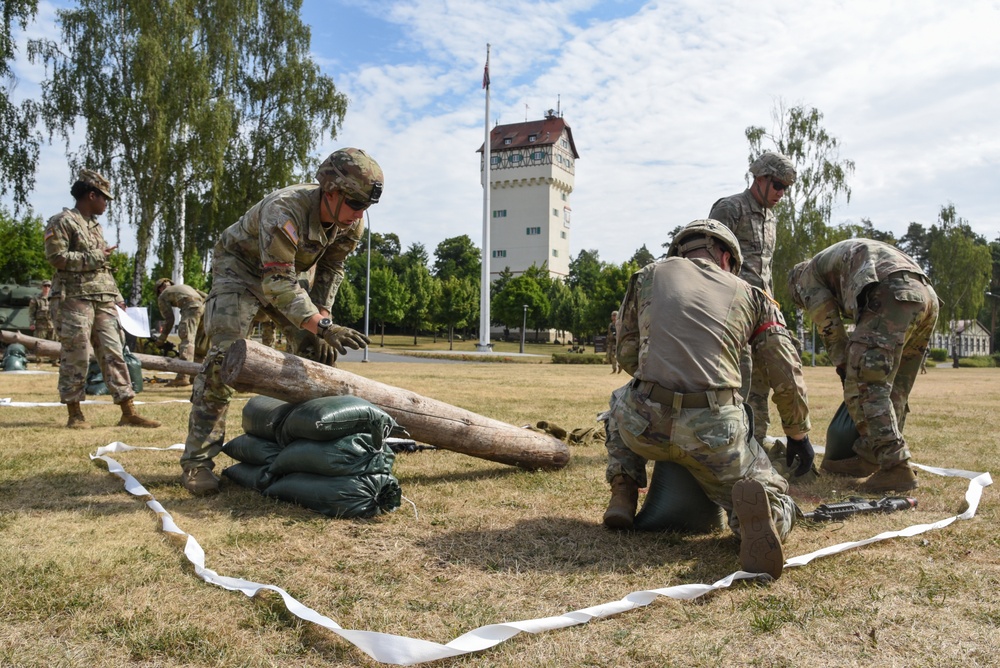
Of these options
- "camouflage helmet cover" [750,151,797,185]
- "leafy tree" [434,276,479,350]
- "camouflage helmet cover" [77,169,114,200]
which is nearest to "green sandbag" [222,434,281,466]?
"camouflage helmet cover" [77,169,114,200]

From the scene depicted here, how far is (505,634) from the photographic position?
251 cm

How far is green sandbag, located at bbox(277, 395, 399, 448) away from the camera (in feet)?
13.7

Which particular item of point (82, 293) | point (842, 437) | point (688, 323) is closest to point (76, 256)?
point (82, 293)

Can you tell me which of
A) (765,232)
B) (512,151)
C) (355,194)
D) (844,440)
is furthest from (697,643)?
(512,151)

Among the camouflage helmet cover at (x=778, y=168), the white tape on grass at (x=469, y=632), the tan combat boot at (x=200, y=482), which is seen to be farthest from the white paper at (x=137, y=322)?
the camouflage helmet cover at (x=778, y=168)

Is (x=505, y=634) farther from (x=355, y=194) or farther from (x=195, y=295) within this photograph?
(x=195, y=295)

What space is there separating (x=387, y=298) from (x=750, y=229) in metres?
51.2

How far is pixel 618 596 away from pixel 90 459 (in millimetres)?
4587

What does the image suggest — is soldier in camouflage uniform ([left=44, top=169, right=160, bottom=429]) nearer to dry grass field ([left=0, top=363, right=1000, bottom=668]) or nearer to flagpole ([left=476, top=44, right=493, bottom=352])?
dry grass field ([left=0, top=363, right=1000, bottom=668])

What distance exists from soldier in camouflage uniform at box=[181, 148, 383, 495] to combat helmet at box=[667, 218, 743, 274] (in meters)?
1.90

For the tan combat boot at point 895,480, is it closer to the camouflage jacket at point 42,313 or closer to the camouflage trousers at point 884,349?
the camouflage trousers at point 884,349

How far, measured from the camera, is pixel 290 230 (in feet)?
14.8

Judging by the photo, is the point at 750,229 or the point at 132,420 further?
the point at 132,420

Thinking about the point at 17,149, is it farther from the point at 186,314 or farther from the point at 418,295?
the point at 418,295
